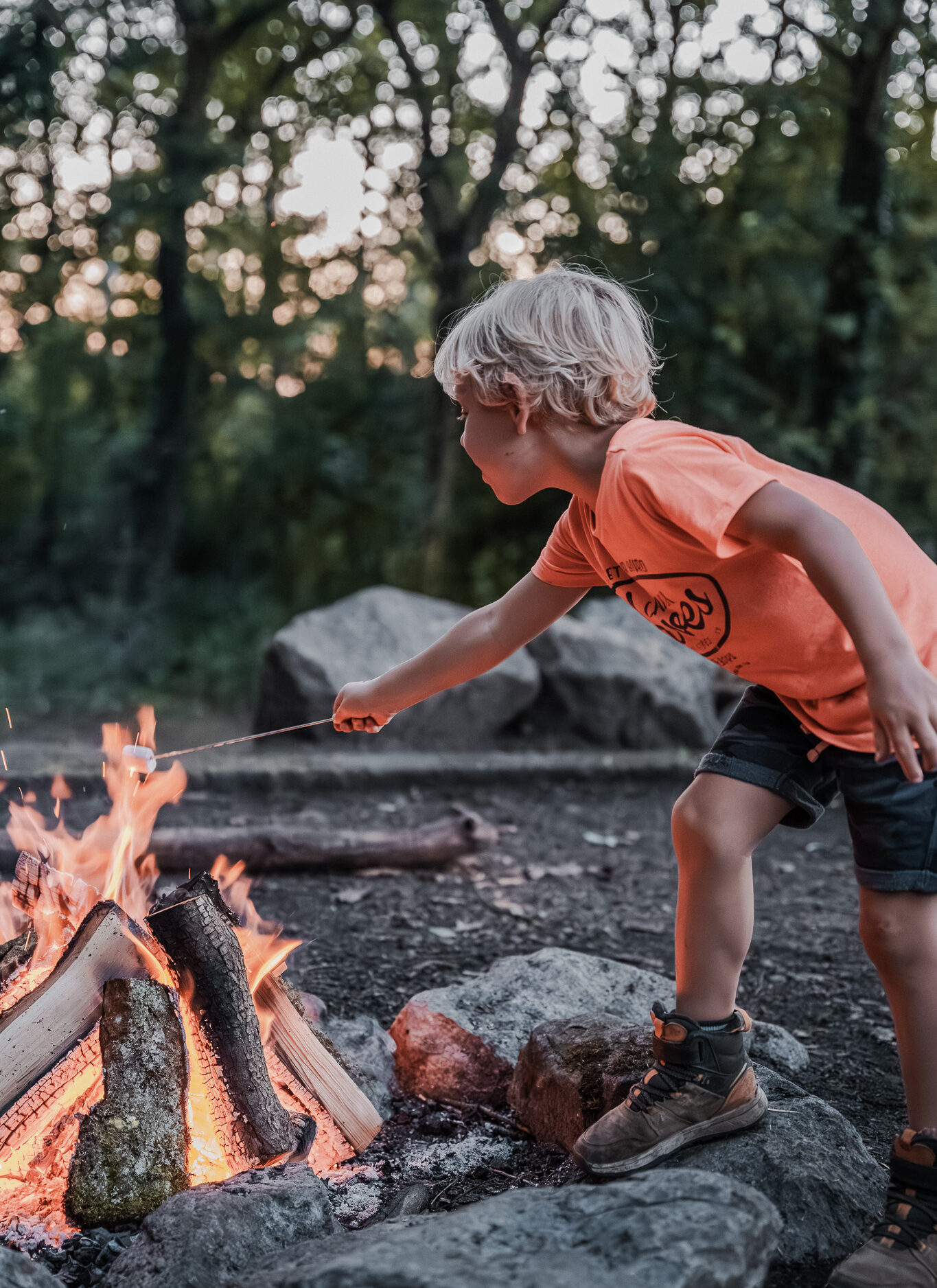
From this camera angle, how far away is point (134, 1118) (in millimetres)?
1720

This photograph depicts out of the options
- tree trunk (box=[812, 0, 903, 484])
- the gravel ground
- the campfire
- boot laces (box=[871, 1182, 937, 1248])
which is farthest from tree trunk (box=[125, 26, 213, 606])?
boot laces (box=[871, 1182, 937, 1248])

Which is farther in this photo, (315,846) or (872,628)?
(315,846)

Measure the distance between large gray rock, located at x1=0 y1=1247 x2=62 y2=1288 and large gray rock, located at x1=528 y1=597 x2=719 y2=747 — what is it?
493 centimetres

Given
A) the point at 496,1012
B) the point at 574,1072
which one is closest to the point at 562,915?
the point at 496,1012

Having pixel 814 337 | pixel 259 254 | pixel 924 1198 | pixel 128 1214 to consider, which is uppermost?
pixel 259 254

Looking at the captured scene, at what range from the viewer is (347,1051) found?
218cm

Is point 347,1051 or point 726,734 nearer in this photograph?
point 726,734

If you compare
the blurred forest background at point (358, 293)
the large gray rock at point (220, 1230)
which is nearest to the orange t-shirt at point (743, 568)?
the large gray rock at point (220, 1230)

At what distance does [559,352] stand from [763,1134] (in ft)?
4.30

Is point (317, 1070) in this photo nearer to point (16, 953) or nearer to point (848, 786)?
point (16, 953)

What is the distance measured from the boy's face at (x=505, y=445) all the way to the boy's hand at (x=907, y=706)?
0.66m

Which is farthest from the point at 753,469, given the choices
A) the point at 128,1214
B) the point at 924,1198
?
the point at 128,1214

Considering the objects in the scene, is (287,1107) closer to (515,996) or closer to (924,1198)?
(515,996)

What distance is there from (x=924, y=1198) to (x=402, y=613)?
5066 millimetres
